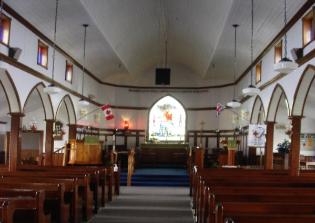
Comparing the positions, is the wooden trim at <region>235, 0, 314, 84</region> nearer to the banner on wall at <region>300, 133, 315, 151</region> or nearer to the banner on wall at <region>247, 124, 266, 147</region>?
the banner on wall at <region>247, 124, 266, 147</region>

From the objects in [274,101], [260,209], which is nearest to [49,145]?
[274,101]

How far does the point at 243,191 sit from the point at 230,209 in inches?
71.4

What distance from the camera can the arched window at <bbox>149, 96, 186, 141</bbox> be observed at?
82.5 ft

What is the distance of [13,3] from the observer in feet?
37.6

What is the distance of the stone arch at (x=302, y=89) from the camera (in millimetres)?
11203

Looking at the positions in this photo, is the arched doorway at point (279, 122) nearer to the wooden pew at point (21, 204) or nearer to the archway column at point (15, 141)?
the archway column at point (15, 141)

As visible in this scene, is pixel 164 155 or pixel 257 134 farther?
pixel 164 155

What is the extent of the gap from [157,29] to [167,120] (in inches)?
329

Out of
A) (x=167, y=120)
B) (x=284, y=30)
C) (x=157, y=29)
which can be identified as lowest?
(x=167, y=120)

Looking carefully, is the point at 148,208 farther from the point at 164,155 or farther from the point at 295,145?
the point at 164,155

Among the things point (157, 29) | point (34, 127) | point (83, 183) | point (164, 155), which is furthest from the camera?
point (164, 155)

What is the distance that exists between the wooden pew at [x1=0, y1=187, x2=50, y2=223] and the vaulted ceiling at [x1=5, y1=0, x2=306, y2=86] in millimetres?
7429

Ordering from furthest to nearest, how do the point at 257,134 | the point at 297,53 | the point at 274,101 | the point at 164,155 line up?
1. the point at 164,155
2. the point at 274,101
3. the point at 257,134
4. the point at 297,53

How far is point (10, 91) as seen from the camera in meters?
12.6
